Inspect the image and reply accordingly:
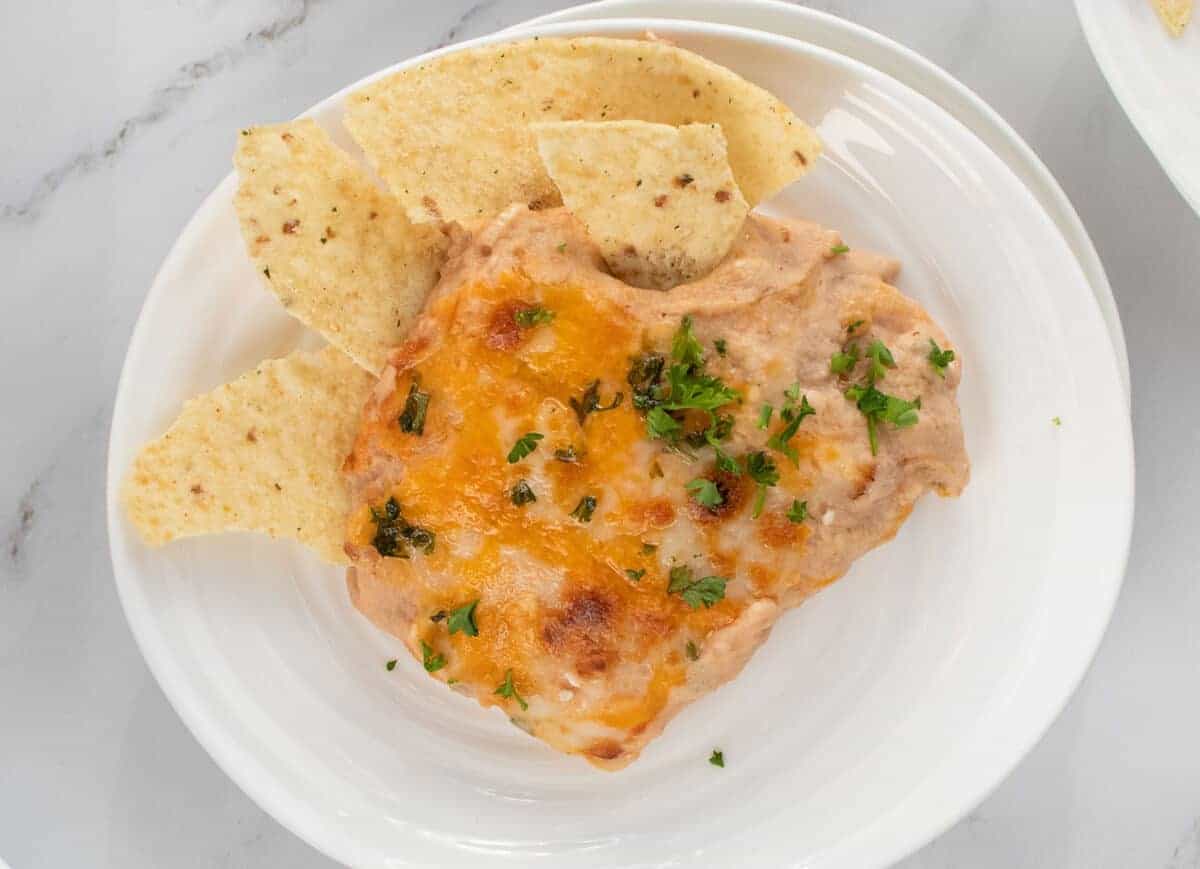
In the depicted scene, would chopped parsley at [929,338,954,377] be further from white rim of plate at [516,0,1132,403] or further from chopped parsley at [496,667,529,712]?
chopped parsley at [496,667,529,712]

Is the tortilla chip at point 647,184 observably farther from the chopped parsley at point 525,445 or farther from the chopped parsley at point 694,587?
the chopped parsley at point 694,587

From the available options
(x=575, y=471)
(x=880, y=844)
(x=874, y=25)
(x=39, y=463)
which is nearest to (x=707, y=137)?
(x=575, y=471)

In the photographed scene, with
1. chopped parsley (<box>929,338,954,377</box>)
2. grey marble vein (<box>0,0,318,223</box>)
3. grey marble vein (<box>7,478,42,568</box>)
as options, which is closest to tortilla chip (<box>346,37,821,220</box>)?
chopped parsley (<box>929,338,954,377</box>)

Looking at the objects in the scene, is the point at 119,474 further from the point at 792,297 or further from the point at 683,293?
the point at 792,297

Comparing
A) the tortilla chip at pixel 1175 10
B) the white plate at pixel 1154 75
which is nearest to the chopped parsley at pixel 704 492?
the white plate at pixel 1154 75

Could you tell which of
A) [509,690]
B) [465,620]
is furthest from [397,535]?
[509,690]

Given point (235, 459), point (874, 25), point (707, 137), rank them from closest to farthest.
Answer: point (707, 137)
point (235, 459)
point (874, 25)
